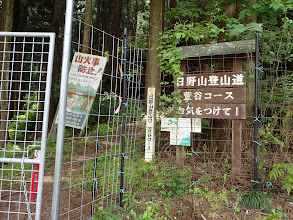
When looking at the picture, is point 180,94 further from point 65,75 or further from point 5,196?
point 5,196

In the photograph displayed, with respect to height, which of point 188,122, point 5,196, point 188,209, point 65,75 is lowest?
point 5,196

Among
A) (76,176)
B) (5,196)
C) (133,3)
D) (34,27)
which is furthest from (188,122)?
→ (133,3)

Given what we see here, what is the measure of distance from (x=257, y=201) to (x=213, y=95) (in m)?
1.87

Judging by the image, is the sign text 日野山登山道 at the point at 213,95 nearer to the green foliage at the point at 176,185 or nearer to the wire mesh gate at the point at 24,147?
the green foliage at the point at 176,185

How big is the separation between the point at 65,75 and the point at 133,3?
19835 millimetres

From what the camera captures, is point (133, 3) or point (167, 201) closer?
point (167, 201)

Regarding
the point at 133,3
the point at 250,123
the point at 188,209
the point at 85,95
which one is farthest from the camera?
the point at 133,3

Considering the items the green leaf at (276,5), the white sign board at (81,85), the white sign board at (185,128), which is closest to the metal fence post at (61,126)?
the white sign board at (81,85)

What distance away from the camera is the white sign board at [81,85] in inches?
102

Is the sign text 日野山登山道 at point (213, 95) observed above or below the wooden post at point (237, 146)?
above

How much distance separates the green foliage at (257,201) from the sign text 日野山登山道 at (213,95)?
→ 1283mm

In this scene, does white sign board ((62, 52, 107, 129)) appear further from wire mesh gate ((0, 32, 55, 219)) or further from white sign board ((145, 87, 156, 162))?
white sign board ((145, 87, 156, 162))

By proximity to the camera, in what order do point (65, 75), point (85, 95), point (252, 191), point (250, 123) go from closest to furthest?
point (65, 75), point (85, 95), point (252, 191), point (250, 123)

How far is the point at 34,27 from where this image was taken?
13.4 metres
